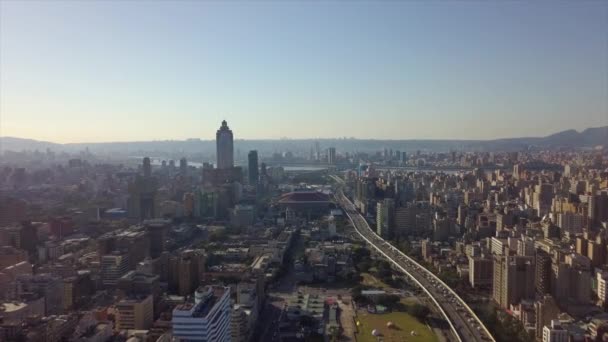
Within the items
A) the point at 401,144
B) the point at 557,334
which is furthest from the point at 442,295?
the point at 401,144

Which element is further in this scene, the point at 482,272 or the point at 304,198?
the point at 304,198

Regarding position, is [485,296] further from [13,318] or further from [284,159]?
[284,159]

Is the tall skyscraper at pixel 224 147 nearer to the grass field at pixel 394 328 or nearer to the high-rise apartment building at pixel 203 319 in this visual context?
the grass field at pixel 394 328

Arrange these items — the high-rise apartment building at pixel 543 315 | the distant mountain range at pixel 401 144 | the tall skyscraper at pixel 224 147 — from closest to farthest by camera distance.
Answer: the high-rise apartment building at pixel 543 315
the tall skyscraper at pixel 224 147
the distant mountain range at pixel 401 144

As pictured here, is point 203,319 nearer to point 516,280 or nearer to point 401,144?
point 516,280

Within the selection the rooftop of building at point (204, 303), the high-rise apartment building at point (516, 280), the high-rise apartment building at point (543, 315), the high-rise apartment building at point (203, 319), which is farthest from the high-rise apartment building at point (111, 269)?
the high-rise apartment building at point (543, 315)
